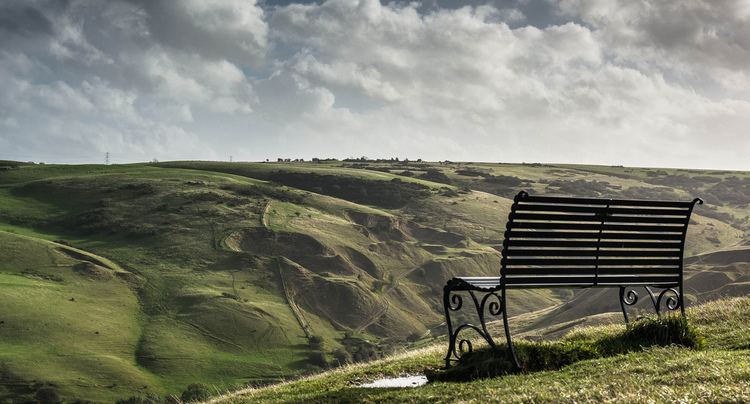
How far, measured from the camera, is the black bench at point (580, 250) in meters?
9.82

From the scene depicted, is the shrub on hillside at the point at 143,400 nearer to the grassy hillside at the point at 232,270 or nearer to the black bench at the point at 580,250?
the grassy hillside at the point at 232,270

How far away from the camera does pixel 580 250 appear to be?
10594mm

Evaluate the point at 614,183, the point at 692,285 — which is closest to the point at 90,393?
the point at 692,285

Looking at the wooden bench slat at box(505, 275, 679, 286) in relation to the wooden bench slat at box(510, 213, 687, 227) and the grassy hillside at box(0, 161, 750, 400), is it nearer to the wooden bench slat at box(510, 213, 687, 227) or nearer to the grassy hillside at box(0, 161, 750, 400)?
the wooden bench slat at box(510, 213, 687, 227)

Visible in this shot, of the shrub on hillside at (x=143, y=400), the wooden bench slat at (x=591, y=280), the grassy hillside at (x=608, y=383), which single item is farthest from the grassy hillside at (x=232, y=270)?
→ the grassy hillside at (x=608, y=383)

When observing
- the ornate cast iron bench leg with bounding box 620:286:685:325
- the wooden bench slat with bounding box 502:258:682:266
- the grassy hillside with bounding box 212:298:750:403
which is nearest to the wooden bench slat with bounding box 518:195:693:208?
the wooden bench slat with bounding box 502:258:682:266

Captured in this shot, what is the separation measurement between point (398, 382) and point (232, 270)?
95.4 meters

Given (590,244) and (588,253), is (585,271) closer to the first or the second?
(588,253)

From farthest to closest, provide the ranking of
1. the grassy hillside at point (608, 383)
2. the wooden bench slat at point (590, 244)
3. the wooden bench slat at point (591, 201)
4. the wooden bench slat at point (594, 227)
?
the wooden bench slat at point (590, 244)
the wooden bench slat at point (594, 227)
the wooden bench slat at point (591, 201)
the grassy hillside at point (608, 383)

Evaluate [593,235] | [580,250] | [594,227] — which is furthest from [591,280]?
[594,227]

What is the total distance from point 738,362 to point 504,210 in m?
145

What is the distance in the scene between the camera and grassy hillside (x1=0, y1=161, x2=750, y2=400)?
72750 mm

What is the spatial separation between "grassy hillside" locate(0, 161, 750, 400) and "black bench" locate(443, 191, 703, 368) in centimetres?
5172

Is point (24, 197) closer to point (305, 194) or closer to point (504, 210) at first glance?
point (305, 194)
